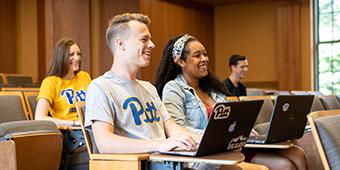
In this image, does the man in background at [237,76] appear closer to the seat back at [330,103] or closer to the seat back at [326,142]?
the seat back at [330,103]

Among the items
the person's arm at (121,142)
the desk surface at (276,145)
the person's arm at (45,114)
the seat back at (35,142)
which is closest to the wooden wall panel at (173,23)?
the person's arm at (45,114)

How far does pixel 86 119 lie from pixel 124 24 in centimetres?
44

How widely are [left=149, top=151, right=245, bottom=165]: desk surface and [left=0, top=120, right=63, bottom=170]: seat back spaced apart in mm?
940

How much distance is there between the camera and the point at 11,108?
2873 mm

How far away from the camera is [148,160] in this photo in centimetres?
170

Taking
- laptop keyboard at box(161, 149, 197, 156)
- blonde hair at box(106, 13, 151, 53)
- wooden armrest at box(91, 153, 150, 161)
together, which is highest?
blonde hair at box(106, 13, 151, 53)

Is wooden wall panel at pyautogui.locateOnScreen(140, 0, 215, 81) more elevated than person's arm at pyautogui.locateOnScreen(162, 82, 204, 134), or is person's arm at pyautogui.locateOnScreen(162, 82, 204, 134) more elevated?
wooden wall panel at pyautogui.locateOnScreen(140, 0, 215, 81)

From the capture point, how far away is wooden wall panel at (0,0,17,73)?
10.1 m

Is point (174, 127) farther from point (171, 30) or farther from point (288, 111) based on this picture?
point (171, 30)

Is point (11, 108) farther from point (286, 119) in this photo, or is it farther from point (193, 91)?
point (286, 119)

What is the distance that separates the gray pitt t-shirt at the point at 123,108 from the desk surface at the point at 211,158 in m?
0.28

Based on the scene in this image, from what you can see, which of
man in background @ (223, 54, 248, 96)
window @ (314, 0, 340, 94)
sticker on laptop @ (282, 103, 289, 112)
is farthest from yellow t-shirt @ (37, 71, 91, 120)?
window @ (314, 0, 340, 94)

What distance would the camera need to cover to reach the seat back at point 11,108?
9.25ft

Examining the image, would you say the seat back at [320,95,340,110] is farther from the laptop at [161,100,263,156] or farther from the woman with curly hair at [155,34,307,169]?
the laptop at [161,100,263,156]
